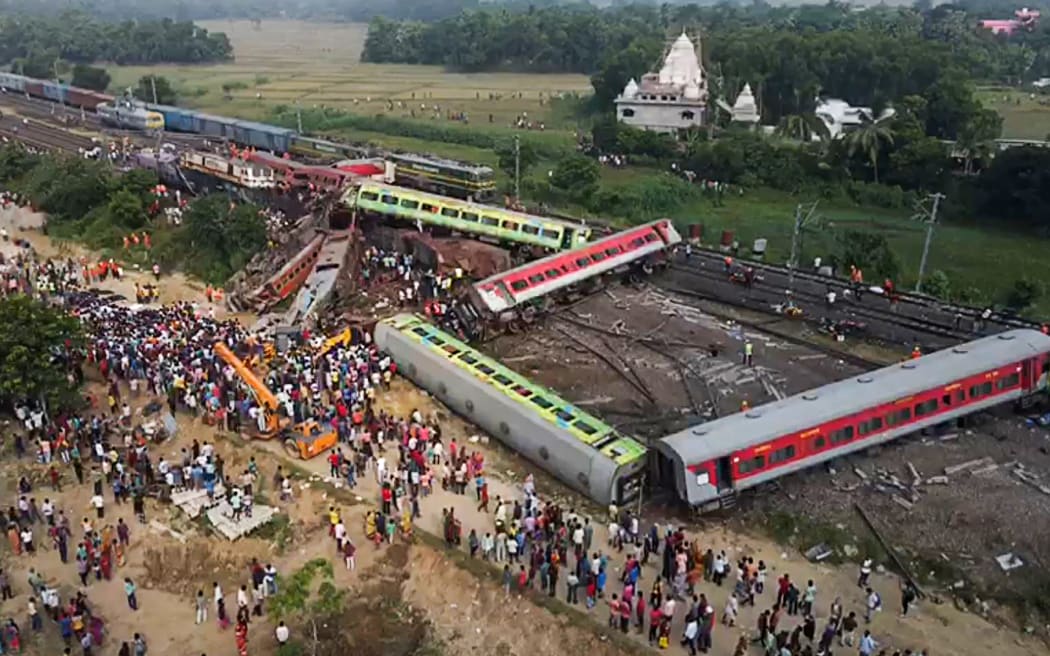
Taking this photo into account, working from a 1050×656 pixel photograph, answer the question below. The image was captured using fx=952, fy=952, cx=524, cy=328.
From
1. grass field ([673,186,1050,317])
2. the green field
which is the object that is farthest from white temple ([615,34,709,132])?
grass field ([673,186,1050,317])

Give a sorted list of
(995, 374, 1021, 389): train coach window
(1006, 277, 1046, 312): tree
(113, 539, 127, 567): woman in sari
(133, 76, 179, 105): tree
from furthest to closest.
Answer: (133, 76, 179, 105): tree
(1006, 277, 1046, 312): tree
(995, 374, 1021, 389): train coach window
(113, 539, 127, 567): woman in sari

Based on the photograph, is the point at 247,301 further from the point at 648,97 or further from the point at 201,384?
the point at 648,97

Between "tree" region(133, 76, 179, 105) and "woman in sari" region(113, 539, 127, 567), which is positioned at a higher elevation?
"tree" region(133, 76, 179, 105)

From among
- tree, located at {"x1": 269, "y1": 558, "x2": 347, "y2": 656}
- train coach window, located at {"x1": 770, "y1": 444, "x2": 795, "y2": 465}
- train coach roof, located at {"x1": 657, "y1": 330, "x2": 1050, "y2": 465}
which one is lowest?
tree, located at {"x1": 269, "y1": 558, "x2": 347, "y2": 656}

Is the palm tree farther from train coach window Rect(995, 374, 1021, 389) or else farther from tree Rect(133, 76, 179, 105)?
tree Rect(133, 76, 179, 105)

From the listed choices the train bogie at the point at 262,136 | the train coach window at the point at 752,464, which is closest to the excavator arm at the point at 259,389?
the train coach window at the point at 752,464

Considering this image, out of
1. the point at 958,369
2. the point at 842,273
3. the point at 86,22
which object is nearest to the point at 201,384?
the point at 958,369
